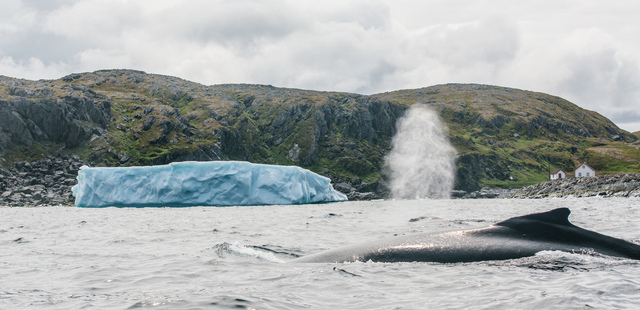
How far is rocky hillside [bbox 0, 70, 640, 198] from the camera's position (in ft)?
341

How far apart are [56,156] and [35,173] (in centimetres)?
817

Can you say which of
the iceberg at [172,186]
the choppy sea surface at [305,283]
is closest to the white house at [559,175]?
the iceberg at [172,186]

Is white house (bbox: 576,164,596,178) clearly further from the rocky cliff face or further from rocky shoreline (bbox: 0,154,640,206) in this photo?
the rocky cliff face

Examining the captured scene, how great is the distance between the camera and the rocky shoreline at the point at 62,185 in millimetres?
61688

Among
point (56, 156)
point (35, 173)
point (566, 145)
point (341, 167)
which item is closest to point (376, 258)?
point (35, 173)

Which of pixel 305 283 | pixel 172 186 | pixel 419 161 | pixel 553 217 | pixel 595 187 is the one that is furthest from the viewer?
pixel 419 161

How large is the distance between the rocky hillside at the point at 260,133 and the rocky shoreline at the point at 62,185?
11.2 feet

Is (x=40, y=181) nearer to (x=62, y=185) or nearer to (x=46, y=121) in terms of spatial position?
(x=62, y=185)

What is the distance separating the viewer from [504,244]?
9234 millimetres

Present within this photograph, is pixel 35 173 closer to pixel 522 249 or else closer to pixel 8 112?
pixel 8 112

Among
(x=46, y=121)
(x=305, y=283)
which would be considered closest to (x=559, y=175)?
(x=305, y=283)

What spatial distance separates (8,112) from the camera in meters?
97.8

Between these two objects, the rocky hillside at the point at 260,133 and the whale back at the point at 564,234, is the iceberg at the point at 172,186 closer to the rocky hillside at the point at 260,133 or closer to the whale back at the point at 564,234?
the rocky hillside at the point at 260,133

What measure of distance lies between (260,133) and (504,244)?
487ft
